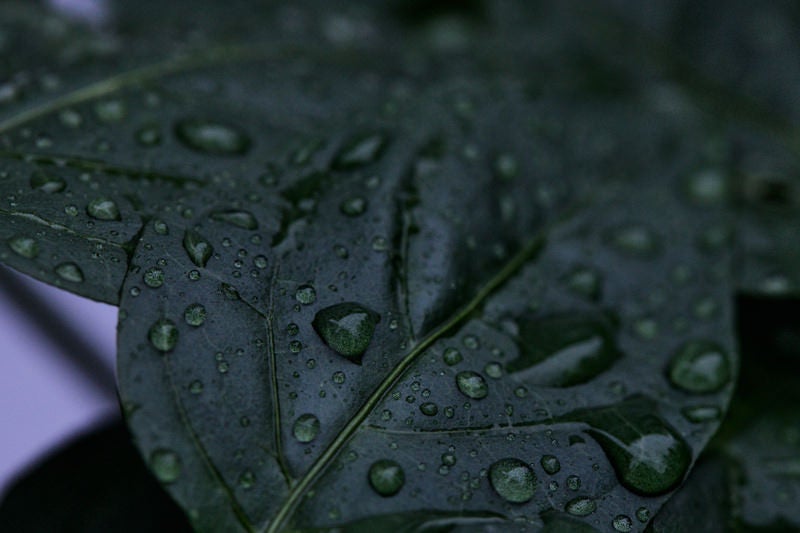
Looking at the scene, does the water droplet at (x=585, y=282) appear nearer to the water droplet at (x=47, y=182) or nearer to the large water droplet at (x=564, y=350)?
the large water droplet at (x=564, y=350)

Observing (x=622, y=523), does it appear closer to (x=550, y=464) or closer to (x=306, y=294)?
(x=550, y=464)

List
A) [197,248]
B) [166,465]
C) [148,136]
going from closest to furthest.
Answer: [166,465] → [197,248] → [148,136]

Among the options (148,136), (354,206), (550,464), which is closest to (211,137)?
(148,136)

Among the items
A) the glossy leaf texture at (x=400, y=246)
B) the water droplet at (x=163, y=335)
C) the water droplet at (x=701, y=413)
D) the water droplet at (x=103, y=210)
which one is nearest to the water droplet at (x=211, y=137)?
the glossy leaf texture at (x=400, y=246)

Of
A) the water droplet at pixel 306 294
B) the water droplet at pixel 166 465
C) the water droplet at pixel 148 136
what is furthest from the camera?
the water droplet at pixel 148 136

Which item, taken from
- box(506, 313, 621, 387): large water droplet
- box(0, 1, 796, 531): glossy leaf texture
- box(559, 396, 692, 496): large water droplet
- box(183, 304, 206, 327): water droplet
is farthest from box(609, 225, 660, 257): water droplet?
box(183, 304, 206, 327): water droplet

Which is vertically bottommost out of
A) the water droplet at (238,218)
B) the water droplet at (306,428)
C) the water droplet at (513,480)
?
the water droplet at (513,480)
